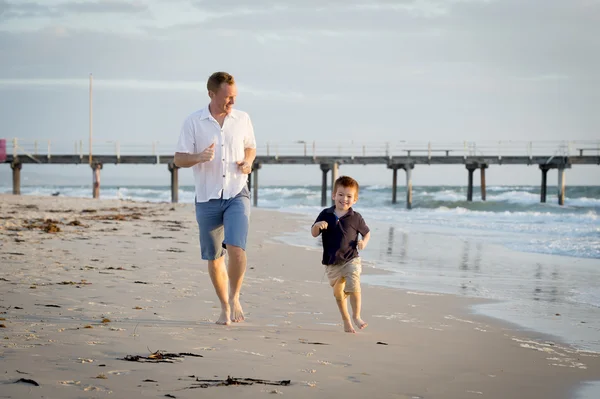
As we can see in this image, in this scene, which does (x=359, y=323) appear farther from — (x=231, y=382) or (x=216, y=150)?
(x=231, y=382)

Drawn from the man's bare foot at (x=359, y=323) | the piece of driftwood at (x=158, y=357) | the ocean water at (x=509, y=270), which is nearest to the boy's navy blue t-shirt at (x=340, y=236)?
the man's bare foot at (x=359, y=323)

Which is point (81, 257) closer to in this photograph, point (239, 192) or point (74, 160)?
point (239, 192)

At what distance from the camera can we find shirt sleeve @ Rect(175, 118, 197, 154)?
14.9 feet

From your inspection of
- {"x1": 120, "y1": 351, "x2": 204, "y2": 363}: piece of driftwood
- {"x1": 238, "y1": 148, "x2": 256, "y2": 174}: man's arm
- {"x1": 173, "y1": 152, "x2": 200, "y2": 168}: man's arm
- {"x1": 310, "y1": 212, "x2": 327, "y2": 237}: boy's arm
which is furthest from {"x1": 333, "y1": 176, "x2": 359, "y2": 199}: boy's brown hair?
{"x1": 120, "y1": 351, "x2": 204, "y2": 363}: piece of driftwood

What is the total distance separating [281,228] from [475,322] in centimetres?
1123

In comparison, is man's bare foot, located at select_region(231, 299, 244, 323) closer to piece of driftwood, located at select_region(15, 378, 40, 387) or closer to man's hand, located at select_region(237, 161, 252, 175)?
man's hand, located at select_region(237, 161, 252, 175)

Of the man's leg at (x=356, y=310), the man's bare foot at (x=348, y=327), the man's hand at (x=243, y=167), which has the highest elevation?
the man's hand at (x=243, y=167)

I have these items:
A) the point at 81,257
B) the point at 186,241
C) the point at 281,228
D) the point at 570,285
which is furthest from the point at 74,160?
the point at 570,285

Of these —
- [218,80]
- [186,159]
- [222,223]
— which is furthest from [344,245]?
[218,80]

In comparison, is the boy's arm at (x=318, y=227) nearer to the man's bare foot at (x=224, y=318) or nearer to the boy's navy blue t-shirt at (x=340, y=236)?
the boy's navy blue t-shirt at (x=340, y=236)

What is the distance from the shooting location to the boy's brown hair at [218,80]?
4520 millimetres

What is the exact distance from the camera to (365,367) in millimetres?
3492

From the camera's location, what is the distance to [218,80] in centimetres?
452

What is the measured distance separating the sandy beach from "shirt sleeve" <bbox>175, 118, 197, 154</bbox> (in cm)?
109
